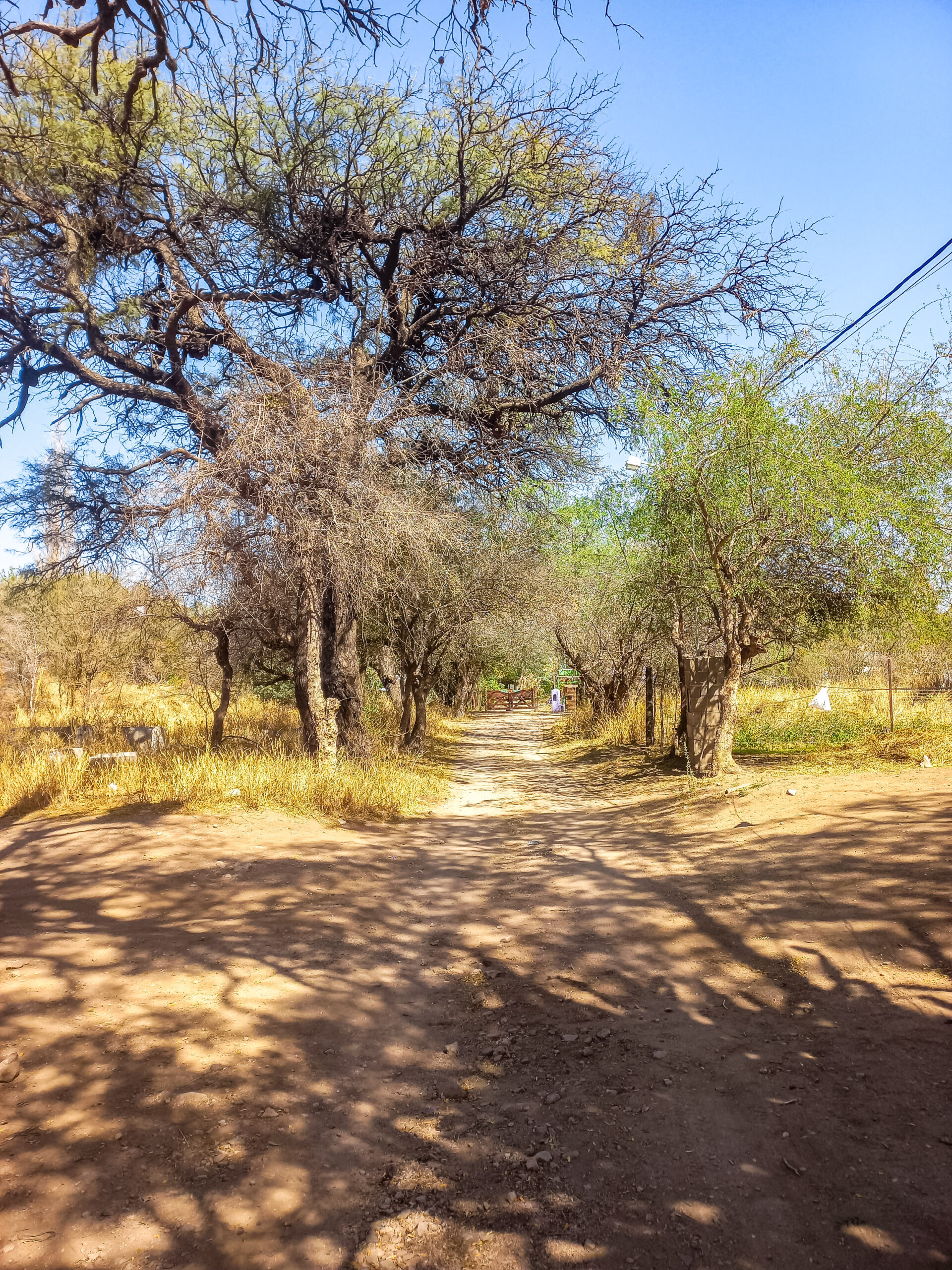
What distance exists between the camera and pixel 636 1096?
3.68 m

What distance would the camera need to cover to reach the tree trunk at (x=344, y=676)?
43.1 ft

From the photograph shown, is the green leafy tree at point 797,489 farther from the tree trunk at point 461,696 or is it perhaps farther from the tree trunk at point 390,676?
the tree trunk at point 461,696

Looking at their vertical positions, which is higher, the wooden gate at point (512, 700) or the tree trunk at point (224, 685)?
the tree trunk at point (224, 685)

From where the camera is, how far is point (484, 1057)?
422 cm

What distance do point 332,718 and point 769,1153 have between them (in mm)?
9404

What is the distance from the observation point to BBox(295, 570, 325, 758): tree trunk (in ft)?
37.7

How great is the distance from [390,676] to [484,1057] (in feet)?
61.7

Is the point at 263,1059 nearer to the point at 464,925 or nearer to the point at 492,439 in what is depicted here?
the point at 464,925

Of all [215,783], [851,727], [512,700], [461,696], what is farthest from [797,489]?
[512,700]

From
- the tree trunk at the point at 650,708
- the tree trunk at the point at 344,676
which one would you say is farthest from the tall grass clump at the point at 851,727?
the tree trunk at the point at 344,676

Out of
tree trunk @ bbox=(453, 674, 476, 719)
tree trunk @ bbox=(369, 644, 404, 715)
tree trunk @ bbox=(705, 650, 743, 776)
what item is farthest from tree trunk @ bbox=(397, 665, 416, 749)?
tree trunk @ bbox=(453, 674, 476, 719)

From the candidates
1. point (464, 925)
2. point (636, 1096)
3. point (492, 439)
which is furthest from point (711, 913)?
point (492, 439)

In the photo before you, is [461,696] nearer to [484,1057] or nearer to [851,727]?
[851,727]

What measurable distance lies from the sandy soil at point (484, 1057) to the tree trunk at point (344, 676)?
17.8ft
